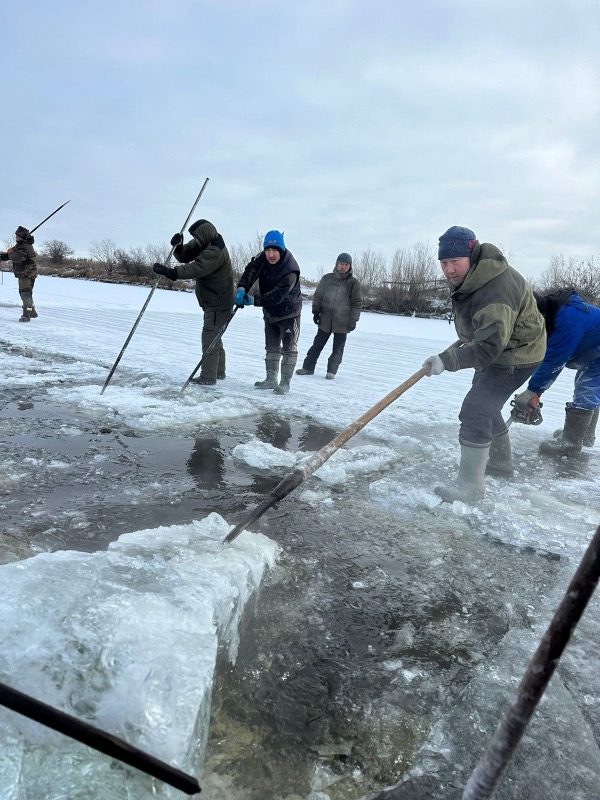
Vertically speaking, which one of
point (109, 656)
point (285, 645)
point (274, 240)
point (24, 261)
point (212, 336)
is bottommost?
point (285, 645)

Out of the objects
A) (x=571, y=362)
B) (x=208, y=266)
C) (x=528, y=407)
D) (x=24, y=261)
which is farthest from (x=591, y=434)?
(x=24, y=261)

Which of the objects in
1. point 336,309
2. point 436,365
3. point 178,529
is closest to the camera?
point 178,529

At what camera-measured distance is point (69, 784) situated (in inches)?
48.2

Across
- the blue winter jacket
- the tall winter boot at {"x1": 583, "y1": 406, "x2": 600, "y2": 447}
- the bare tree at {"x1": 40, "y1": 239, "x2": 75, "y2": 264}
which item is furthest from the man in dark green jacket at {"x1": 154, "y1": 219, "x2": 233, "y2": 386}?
the bare tree at {"x1": 40, "y1": 239, "x2": 75, "y2": 264}

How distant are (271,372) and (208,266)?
5.06ft

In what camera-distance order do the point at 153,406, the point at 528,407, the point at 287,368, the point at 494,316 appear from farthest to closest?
the point at 287,368 → the point at 153,406 → the point at 528,407 → the point at 494,316

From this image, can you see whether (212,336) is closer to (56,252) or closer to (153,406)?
(153,406)

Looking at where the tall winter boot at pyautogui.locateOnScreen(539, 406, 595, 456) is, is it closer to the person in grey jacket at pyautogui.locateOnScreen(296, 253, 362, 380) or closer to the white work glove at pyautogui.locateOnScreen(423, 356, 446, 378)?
the white work glove at pyautogui.locateOnScreen(423, 356, 446, 378)

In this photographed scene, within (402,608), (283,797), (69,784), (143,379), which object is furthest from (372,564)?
(143,379)

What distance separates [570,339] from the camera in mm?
4273

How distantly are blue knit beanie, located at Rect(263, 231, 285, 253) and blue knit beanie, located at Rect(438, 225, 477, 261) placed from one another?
10.1ft

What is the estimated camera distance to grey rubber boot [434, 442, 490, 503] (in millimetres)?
3559

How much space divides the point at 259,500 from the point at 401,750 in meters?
1.86

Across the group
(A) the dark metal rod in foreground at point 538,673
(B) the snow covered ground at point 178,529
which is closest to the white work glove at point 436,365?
(B) the snow covered ground at point 178,529
